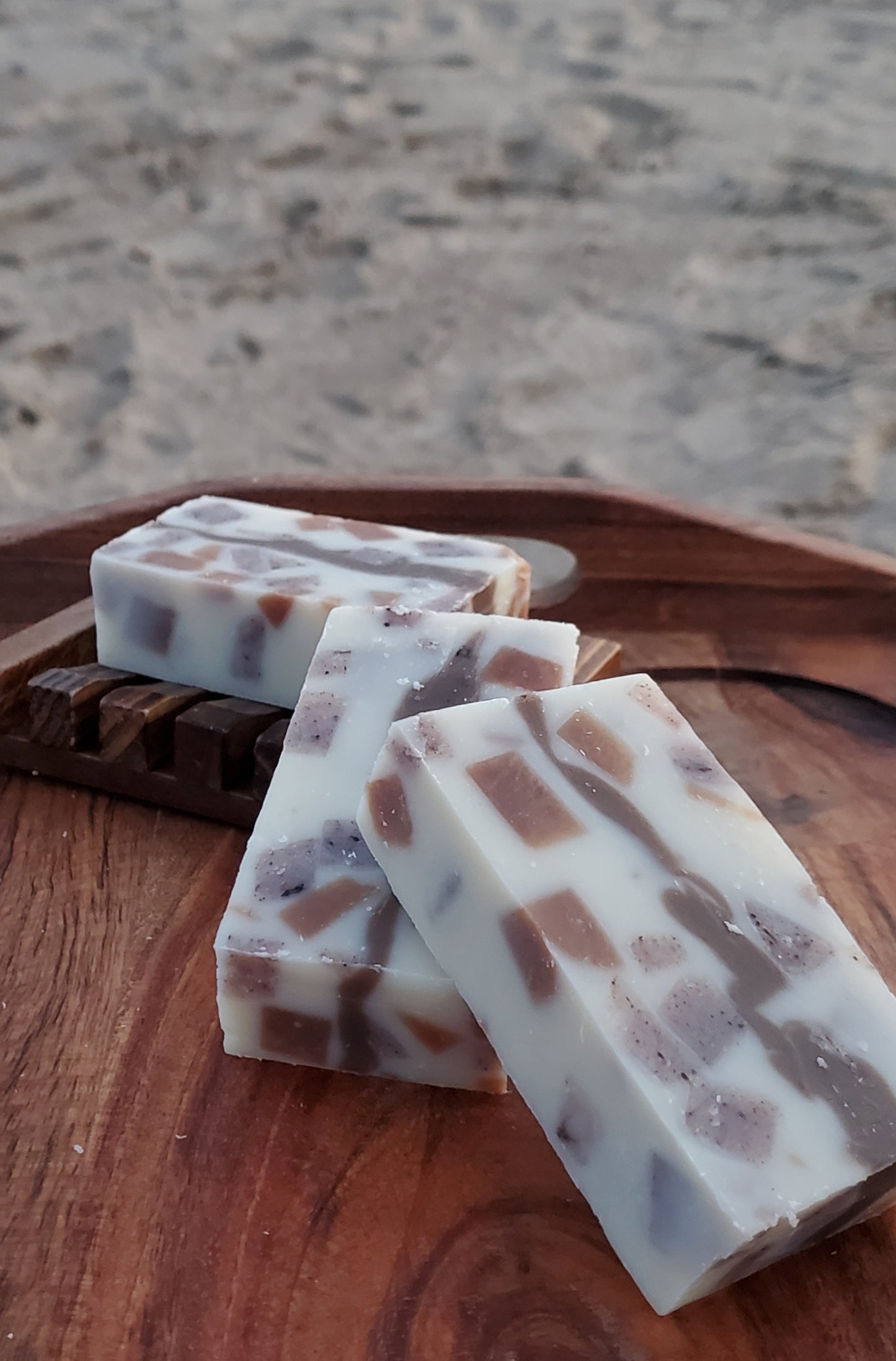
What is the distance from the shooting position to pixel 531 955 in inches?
28.8

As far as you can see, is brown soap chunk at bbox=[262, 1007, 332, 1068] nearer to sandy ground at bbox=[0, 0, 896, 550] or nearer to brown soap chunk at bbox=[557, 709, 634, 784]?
brown soap chunk at bbox=[557, 709, 634, 784]

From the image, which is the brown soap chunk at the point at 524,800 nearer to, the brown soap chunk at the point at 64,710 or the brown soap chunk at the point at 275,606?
the brown soap chunk at the point at 275,606

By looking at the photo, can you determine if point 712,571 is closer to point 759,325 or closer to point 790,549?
point 790,549

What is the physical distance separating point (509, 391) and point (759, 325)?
2.32 ft

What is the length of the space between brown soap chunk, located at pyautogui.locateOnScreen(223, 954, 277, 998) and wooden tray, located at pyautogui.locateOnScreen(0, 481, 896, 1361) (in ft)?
0.23

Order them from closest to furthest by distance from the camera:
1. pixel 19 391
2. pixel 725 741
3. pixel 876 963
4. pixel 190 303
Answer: pixel 876 963
pixel 725 741
pixel 19 391
pixel 190 303

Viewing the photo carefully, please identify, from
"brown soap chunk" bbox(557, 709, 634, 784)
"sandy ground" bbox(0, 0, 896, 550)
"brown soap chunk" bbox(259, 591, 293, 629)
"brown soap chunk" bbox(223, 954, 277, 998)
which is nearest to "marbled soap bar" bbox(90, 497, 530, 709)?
"brown soap chunk" bbox(259, 591, 293, 629)

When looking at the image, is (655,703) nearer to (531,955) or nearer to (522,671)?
(522,671)

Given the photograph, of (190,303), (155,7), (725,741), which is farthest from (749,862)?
(155,7)

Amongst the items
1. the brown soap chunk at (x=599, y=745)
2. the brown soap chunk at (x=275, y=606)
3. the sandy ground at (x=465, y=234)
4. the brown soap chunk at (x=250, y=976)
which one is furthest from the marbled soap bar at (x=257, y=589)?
the sandy ground at (x=465, y=234)

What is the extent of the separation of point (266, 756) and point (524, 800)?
34 cm

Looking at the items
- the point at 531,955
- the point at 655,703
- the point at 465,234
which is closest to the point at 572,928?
the point at 531,955

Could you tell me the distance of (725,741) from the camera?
127 centimetres

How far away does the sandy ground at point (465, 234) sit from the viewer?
3.04 meters
